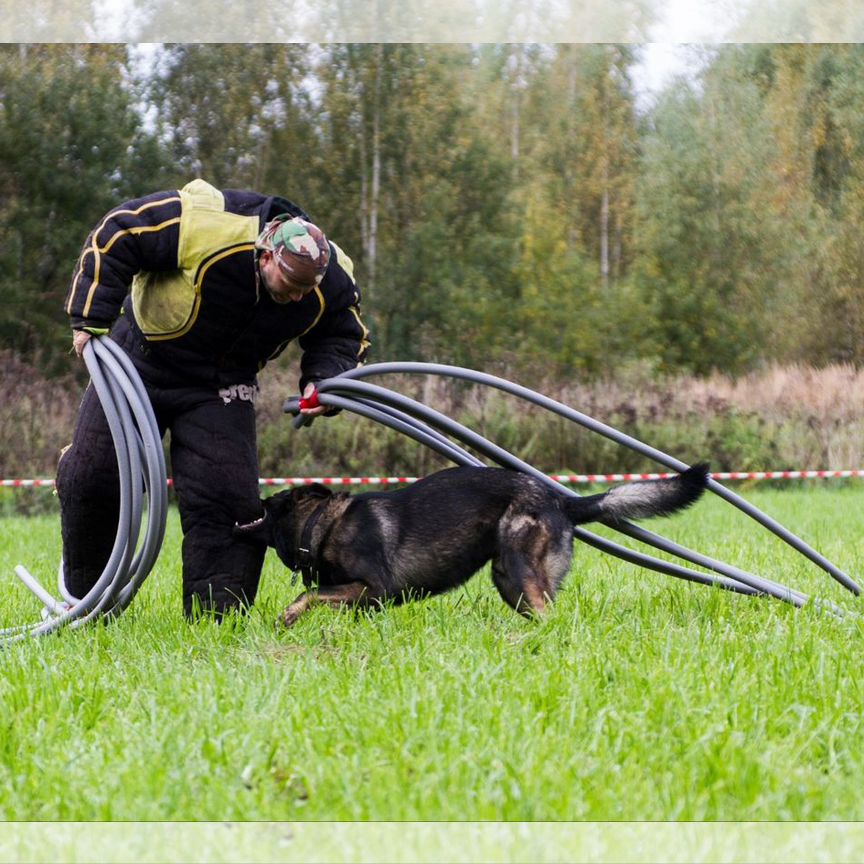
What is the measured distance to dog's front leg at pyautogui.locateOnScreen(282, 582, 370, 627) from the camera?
4.65m

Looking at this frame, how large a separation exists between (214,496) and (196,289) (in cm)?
92

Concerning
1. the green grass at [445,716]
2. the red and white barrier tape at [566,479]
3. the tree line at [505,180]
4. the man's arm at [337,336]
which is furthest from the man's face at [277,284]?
the tree line at [505,180]

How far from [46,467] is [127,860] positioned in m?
12.2

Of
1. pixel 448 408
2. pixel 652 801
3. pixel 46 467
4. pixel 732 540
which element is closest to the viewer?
pixel 652 801

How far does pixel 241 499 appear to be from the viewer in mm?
5012

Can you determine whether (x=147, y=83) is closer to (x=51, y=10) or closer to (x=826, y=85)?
(x=51, y=10)

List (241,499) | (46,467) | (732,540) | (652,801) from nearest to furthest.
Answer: (652,801) → (241,499) → (732,540) → (46,467)

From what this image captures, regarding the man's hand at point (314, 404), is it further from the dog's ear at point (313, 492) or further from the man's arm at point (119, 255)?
the man's arm at point (119, 255)

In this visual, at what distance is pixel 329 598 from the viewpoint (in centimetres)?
474

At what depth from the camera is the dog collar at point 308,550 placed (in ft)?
15.8

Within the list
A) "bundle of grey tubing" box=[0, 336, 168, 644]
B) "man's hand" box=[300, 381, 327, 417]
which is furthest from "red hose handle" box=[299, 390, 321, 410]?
"bundle of grey tubing" box=[0, 336, 168, 644]

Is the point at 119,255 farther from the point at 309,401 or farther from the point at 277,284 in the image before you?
the point at 309,401

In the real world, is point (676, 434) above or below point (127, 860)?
below

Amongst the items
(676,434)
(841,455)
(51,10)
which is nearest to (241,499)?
(676,434)
